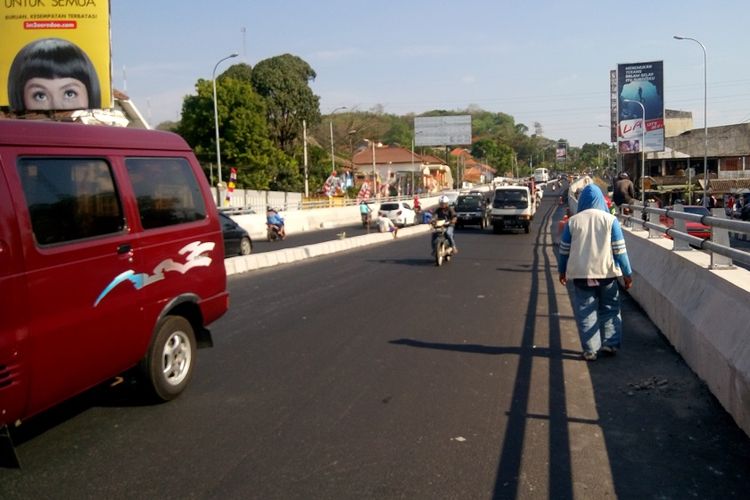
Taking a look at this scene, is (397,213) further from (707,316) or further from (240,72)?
(707,316)

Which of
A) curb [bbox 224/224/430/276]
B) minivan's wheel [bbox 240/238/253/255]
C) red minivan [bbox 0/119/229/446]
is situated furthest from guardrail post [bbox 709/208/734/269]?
minivan's wheel [bbox 240/238/253/255]

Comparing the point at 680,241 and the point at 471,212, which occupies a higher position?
the point at 680,241

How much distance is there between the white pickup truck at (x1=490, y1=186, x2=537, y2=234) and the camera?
1230 inches

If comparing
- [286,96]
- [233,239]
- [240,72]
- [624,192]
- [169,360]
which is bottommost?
[169,360]

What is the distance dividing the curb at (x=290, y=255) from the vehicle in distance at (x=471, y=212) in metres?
7.38

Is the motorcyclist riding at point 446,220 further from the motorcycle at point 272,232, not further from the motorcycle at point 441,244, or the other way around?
the motorcycle at point 272,232

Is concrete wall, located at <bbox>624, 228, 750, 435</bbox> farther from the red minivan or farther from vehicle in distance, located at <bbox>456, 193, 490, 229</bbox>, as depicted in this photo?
vehicle in distance, located at <bbox>456, 193, 490, 229</bbox>

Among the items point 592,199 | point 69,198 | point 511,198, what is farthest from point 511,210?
point 69,198

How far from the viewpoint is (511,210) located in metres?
31.4

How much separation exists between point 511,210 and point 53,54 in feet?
62.5

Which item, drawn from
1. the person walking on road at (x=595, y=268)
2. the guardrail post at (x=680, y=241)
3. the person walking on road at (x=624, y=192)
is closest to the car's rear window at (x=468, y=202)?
the person walking on road at (x=624, y=192)

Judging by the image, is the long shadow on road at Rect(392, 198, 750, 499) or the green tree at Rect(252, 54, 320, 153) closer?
the long shadow on road at Rect(392, 198, 750, 499)

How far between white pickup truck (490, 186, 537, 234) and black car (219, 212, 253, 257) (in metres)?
12.6

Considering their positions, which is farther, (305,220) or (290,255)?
(305,220)
